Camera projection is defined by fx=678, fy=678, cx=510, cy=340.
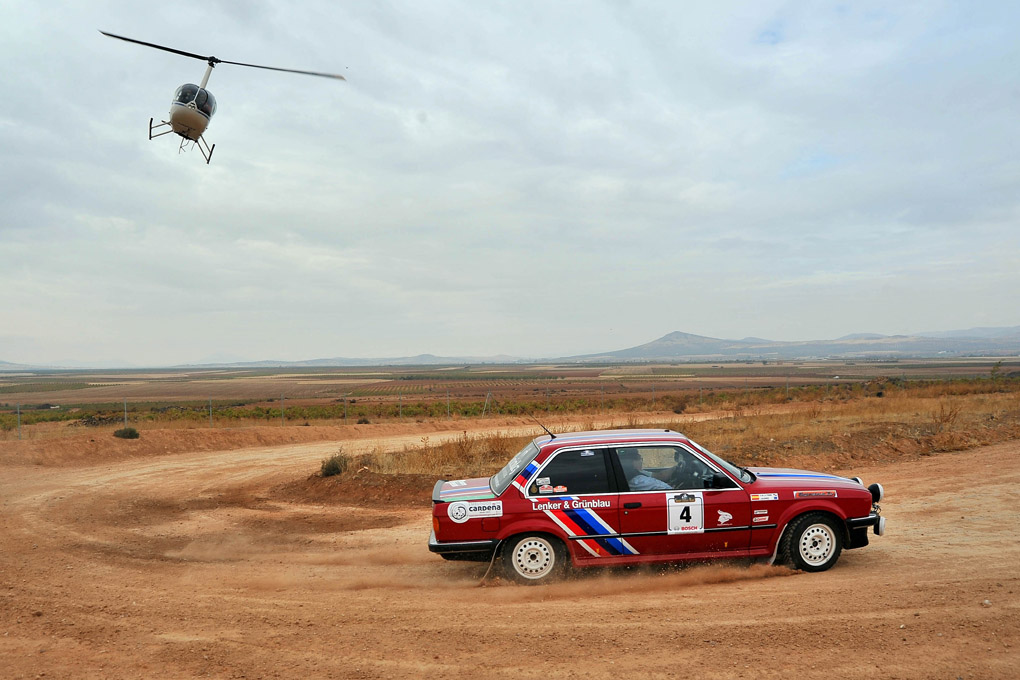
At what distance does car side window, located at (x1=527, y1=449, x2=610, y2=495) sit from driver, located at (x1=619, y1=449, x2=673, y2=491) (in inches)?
8.6

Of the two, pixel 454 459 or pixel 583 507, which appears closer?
pixel 583 507

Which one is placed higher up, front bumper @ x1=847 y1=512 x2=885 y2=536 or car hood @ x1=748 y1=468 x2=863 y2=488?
car hood @ x1=748 y1=468 x2=863 y2=488

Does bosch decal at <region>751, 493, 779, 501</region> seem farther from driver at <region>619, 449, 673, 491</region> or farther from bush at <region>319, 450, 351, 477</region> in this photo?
bush at <region>319, 450, 351, 477</region>

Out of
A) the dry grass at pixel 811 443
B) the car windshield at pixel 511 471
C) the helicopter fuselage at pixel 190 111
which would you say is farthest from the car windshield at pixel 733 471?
the helicopter fuselage at pixel 190 111

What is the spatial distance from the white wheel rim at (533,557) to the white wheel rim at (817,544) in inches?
107

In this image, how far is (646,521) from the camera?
723 centimetres

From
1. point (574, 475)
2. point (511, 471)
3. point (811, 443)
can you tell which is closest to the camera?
point (574, 475)

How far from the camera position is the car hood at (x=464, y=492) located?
746 cm

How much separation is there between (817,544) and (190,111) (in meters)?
16.4

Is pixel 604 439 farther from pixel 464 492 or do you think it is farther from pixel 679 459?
pixel 464 492

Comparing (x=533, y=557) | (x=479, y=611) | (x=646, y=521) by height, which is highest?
(x=646, y=521)

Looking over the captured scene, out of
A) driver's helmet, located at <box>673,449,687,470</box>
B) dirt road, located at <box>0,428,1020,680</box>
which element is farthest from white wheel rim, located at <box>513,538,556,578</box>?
driver's helmet, located at <box>673,449,687,470</box>

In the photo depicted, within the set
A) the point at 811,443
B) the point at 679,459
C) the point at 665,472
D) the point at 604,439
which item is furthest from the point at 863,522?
the point at 811,443

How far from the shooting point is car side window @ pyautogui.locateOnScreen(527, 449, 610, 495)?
733 cm
